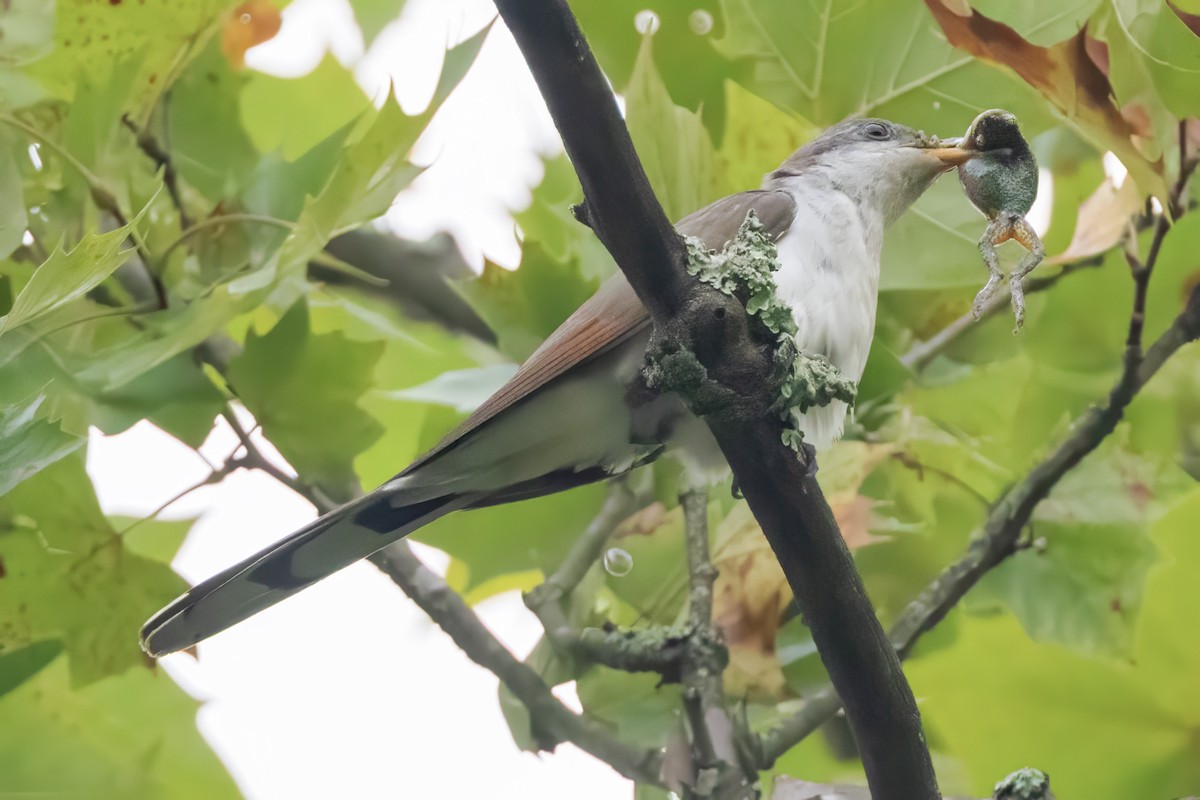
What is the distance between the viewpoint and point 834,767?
177 cm

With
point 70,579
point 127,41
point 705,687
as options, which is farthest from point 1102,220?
point 70,579

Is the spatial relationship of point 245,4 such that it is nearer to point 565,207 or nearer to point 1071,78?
point 565,207

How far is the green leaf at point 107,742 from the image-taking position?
1.49 metres

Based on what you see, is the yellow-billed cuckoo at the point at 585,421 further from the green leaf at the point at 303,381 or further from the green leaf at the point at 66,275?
the green leaf at the point at 66,275

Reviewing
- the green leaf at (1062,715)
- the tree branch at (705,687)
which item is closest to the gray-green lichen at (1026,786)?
the green leaf at (1062,715)

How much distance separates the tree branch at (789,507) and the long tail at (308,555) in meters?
0.67

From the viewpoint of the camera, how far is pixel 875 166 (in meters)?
2.22

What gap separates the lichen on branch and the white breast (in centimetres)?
36

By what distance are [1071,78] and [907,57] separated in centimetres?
28

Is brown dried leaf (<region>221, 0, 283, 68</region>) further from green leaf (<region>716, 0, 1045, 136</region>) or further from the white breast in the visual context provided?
the white breast

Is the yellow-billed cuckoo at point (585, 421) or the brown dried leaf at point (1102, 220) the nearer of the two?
the brown dried leaf at point (1102, 220)

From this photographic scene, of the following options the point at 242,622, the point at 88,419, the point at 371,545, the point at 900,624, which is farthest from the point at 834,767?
the point at 88,419

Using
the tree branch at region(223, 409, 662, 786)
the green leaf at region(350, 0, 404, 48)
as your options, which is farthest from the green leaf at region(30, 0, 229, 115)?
the tree branch at region(223, 409, 662, 786)

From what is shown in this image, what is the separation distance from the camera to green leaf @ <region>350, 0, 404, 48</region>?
179 cm
